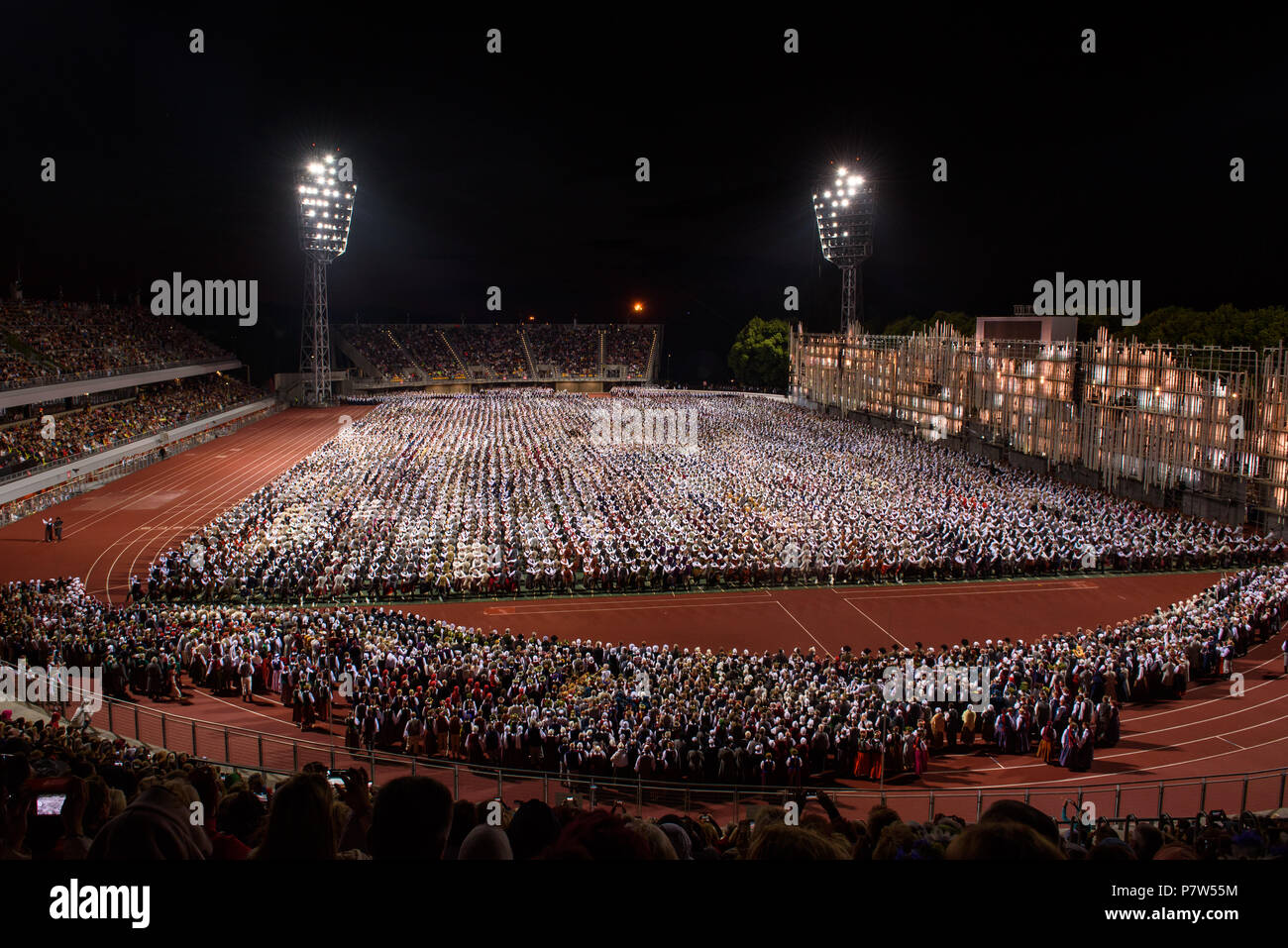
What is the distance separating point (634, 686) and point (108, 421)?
46.1m

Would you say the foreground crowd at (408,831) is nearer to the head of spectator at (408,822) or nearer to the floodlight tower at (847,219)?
the head of spectator at (408,822)

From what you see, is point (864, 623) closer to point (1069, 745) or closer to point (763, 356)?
point (1069, 745)

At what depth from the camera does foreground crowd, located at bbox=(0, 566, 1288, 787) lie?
1388 centimetres

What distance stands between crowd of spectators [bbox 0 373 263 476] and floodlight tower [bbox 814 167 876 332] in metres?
53.1

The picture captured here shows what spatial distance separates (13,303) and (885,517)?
5812 cm

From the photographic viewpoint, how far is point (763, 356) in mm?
101000

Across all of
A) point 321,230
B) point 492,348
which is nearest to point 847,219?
point 321,230

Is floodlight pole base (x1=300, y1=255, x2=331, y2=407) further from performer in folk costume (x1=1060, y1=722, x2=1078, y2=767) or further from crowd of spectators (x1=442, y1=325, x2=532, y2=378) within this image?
performer in folk costume (x1=1060, y1=722, x2=1078, y2=767)

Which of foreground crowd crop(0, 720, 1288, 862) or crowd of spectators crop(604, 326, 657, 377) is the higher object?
crowd of spectators crop(604, 326, 657, 377)

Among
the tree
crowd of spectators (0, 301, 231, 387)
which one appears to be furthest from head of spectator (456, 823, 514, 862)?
the tree

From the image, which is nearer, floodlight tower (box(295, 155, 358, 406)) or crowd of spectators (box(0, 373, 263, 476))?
crowd of spectators (box(0, 373, 263, 476))

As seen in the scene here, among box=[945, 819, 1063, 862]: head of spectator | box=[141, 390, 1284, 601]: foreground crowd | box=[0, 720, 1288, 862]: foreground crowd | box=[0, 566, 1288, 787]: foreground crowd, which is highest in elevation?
box=[945, 819, 1063, 862]: head of spectator

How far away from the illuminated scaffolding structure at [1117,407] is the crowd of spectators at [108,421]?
48.0 m
